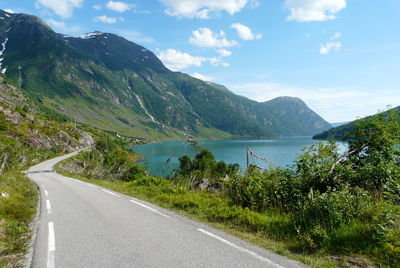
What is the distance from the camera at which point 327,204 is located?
6984 millimetres

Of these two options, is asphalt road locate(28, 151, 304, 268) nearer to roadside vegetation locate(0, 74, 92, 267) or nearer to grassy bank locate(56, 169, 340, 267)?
grassy bank locate(56, 169, 340, 267)

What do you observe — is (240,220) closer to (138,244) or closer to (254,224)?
(254,224)

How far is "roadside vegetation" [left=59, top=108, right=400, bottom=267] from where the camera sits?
5855 millimetres

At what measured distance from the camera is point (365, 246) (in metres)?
5.81

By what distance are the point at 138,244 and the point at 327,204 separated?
18.3 ft

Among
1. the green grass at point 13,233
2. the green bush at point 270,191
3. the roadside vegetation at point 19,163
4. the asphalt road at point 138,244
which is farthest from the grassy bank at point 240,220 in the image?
the roadside vegetation at point 19,163

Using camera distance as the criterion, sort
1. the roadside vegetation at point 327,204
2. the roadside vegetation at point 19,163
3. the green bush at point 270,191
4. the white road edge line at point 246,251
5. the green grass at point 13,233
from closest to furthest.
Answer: the white road edge line at point 246,251
the roadside vegetation at point 327,204
the green grass at point 13,233
the roadside vegetation at point 19,163
the green bush at point 270,191

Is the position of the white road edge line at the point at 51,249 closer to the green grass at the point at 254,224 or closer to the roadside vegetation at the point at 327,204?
the green grass at the point at 254,224

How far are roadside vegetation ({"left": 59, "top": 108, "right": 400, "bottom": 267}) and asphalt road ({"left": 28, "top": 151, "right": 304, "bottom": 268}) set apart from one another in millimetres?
905

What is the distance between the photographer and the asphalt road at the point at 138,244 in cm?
568

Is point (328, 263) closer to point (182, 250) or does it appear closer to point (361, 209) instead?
point (361, 209)

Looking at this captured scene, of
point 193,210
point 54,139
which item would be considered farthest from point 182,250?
point 54,139

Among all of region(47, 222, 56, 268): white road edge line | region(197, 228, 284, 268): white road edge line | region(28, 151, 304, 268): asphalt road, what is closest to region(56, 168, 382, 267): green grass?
region(28, 151, 304, 268): asphalt road

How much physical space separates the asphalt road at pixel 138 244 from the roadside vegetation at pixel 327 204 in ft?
2.97
